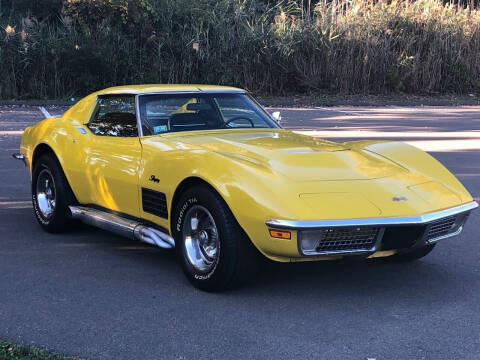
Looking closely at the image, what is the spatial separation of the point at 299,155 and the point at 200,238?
2.99ft

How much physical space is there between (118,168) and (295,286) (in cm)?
166

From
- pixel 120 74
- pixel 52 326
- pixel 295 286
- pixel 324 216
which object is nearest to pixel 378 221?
pixel 324 216

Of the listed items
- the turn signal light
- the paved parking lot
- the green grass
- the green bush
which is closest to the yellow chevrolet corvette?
the turn signal light

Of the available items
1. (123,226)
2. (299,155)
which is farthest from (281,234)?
(123,226)

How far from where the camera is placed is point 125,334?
3.78 m

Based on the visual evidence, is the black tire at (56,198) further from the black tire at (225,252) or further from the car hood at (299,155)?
the black tire at (225,252)

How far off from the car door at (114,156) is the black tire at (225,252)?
2.63 feet

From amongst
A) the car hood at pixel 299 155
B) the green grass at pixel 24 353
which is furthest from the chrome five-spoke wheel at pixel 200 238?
the green grass at pixel 24 353

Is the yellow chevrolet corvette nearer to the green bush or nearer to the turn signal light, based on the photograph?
the turn signal light

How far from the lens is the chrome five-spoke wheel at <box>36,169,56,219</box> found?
609cm

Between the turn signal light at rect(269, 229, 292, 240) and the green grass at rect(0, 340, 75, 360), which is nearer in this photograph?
the green grass at rect(0, 340, 75, 360)

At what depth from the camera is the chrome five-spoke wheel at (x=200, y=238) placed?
448 centimetres

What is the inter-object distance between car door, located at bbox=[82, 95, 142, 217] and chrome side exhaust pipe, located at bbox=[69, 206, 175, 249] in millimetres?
82

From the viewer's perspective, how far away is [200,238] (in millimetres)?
4570
